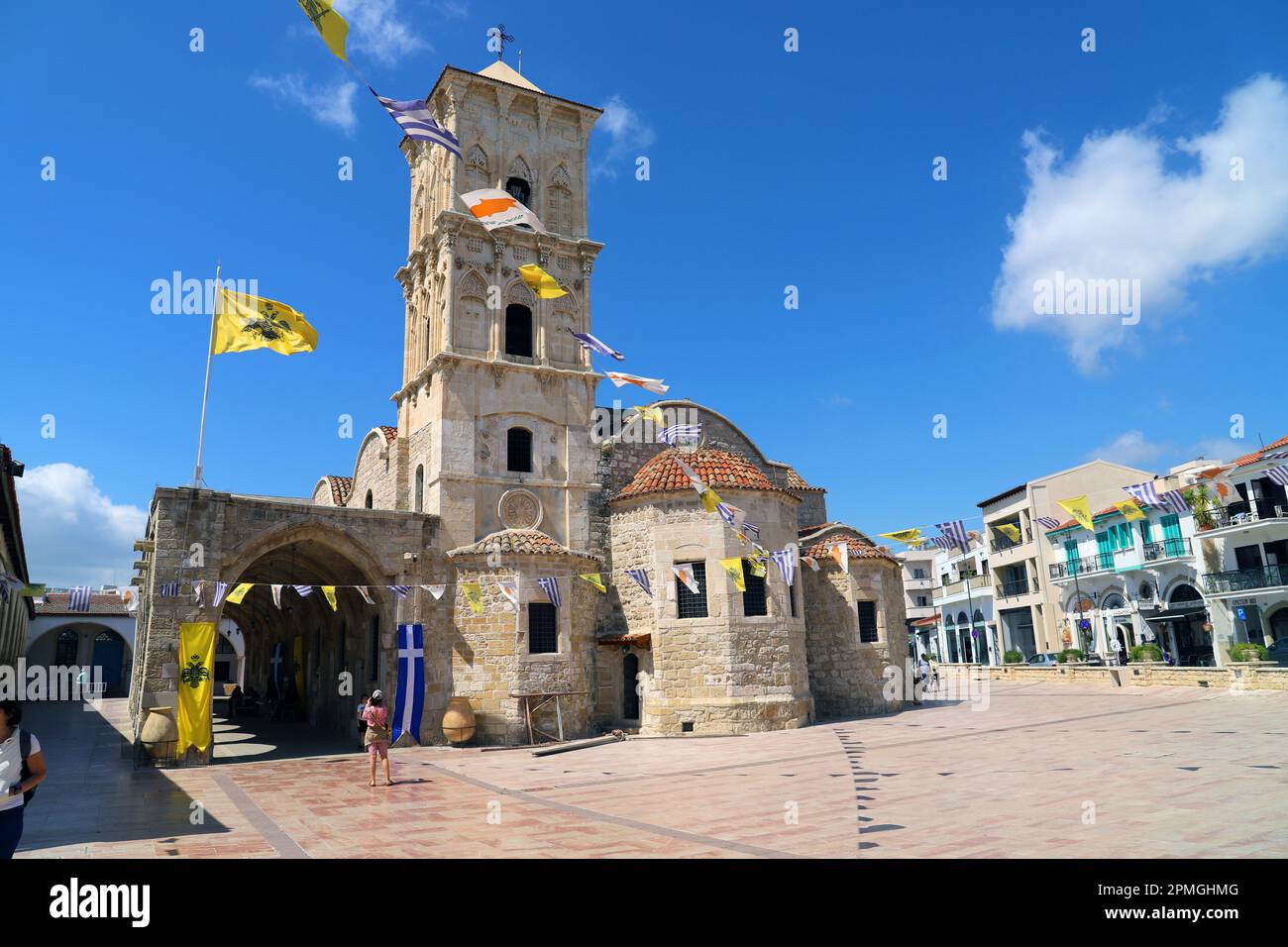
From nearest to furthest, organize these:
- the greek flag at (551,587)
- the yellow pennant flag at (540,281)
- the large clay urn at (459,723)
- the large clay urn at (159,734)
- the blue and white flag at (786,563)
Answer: the yellow pennant flag at (540,281)
the large clay urn at (159,734)
the large clay urn at (459,723)
the greek flag at (551,587)
the blue and white flag at (786,563)

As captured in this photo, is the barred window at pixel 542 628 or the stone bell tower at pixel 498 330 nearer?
the barred window at pixel 542 628

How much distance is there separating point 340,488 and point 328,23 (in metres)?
23.4

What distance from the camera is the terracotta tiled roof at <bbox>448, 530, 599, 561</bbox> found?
20.7 m

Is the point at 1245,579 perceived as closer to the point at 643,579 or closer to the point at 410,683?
the point at 643,579

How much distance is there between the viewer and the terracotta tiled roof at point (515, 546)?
20.7m

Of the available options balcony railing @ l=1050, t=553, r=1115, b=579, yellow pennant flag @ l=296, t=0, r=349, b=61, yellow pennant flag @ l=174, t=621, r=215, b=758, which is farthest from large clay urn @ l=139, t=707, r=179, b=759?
balcony railing @ l=1050, t=553, r=1115, b=579

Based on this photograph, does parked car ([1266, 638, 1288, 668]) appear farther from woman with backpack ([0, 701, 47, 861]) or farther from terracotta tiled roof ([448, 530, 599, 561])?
woman with backpack ([0, 701, 47, 861])

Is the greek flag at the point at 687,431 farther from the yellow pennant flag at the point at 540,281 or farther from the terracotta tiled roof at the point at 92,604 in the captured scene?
the terracotta tiled roof at the point at 92,604

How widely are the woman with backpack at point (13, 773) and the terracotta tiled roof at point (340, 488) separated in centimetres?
2403

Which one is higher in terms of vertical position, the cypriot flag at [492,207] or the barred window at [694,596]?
the cypriot flag at [492,207]

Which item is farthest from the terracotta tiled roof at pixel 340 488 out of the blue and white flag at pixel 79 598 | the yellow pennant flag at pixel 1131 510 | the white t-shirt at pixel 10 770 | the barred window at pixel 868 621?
the yellow pennant flag at pixel 1131 510

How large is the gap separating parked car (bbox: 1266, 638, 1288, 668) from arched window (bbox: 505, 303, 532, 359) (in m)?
32.9
